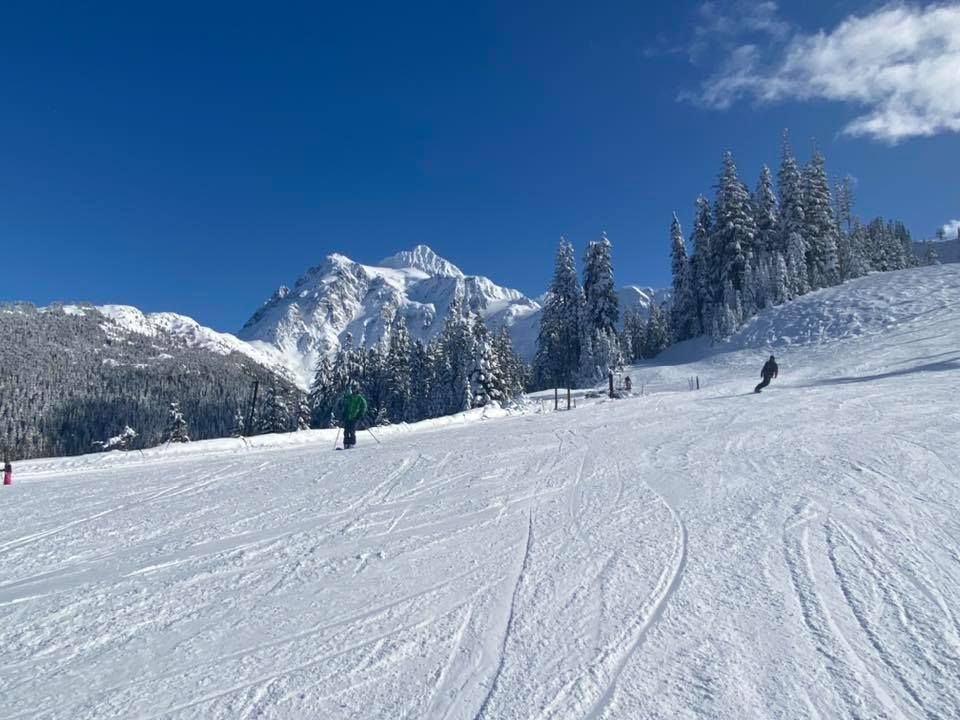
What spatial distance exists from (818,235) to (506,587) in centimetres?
5971

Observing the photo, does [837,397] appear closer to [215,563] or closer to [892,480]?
[892,480]

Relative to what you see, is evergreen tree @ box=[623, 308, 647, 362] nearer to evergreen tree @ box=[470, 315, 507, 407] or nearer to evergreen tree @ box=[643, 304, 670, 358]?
evergreen tree @ box=[643, 304, 670, 358]

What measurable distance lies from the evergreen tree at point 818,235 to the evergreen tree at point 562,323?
22998 mm

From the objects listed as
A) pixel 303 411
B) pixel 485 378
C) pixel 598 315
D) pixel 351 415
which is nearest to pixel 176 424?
pixel 303 411

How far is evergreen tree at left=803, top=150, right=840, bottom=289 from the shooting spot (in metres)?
51.4

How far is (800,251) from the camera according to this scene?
48.2 m

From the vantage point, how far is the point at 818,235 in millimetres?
51750

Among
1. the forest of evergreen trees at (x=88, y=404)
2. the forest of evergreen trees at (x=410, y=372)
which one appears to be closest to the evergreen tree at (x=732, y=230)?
the forest of evergreen trees at (x=410, y=372)

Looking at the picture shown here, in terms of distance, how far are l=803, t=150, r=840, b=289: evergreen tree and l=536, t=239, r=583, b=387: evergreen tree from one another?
23.0 m

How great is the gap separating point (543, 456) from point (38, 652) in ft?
27.1

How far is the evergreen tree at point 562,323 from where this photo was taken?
5338cm

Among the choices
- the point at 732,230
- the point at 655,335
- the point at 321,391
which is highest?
the point at 732,230

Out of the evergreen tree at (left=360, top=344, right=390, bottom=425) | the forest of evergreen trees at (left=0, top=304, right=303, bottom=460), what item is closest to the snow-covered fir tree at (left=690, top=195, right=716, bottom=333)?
the evergreen tree at (left=360, top=344, right=390, bottom=425)

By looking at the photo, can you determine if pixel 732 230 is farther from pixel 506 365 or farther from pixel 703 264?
pixel 506 365
